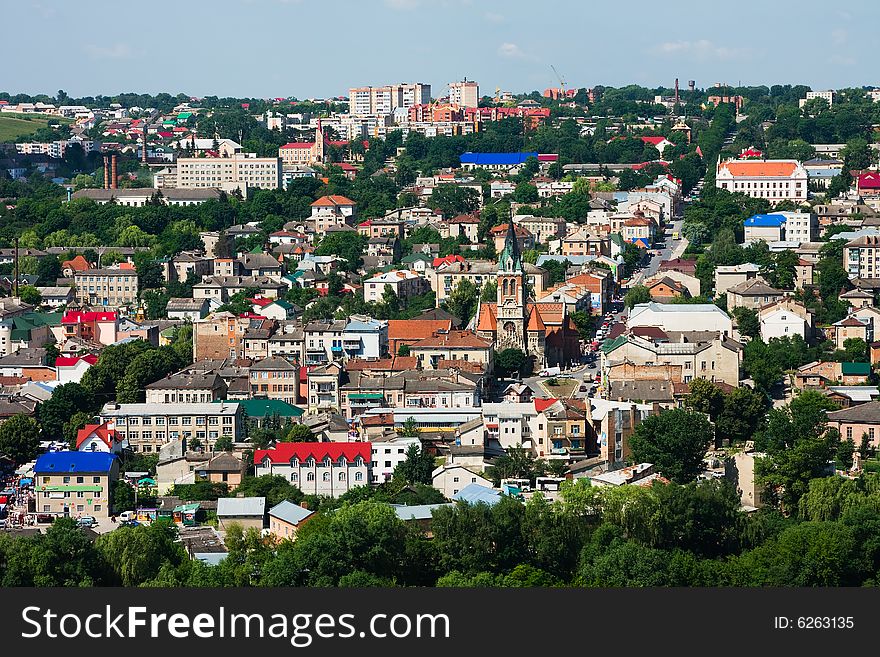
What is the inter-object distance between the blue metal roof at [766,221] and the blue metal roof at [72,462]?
1765cm

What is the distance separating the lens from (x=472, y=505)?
52.3ft

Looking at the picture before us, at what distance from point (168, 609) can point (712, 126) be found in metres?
40.9

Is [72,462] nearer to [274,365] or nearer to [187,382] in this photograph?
[187,382]

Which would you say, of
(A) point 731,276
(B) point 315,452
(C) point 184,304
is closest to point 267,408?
(B) point 315,452

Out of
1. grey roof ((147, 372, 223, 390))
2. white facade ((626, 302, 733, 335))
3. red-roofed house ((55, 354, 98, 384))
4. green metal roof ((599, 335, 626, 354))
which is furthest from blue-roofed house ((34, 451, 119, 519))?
white facade ((626, 302, 733, 335))

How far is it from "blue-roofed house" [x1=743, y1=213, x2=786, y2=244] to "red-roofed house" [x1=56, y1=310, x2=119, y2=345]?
11611mm

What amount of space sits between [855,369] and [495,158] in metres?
23.7

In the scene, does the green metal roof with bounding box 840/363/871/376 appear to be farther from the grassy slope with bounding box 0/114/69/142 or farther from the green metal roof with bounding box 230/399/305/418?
the grassy slope with bounding box 0/114/69/142

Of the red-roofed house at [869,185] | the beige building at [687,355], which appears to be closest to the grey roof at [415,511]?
the beige building at [687,355]

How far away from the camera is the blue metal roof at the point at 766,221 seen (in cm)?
3359

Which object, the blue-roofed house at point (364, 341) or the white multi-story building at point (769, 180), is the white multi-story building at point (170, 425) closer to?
the blue-roofed house at point (364, 341)

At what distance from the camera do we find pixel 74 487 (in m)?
18.2

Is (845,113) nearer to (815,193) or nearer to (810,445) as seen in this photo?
(815,193)

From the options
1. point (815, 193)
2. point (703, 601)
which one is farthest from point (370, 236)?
point (703, 601)
